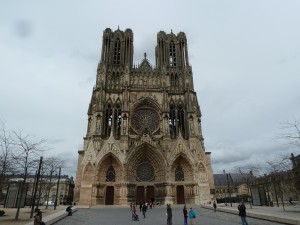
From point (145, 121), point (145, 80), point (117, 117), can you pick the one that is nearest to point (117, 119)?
point (117, 117)

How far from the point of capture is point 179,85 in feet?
133

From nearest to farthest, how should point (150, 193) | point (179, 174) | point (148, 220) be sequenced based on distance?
point (148, 220) → point (150, 193) → point (179, 174)

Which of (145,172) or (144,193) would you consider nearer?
(144,193)

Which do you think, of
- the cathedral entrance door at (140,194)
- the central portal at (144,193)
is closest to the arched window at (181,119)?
the central portal at (144,193)

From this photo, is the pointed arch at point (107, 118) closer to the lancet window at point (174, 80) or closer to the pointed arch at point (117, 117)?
the pointed arch at point (117, 117)

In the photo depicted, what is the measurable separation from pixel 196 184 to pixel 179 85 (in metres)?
17.1

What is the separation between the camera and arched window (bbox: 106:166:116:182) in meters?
32.8

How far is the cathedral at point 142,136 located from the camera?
1254 inches

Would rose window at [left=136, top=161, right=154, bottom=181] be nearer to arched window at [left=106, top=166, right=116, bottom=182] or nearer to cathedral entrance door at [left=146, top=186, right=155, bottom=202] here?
cathedral entrance door at [left=146, top=186, right=155, bottom=202]

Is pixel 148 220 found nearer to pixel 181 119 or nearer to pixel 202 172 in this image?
pixel 202 172

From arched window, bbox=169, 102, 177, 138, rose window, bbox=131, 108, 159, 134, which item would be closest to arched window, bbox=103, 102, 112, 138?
rose window, bbox=131, 108, 159, 134

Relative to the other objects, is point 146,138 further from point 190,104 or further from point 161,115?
point 190,104

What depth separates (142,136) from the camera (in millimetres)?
33812

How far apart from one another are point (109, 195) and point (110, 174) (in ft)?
9.38
